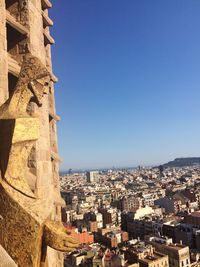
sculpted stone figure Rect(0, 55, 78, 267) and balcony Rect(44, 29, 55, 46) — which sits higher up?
balcony Rect(44, 29, 55, 46)

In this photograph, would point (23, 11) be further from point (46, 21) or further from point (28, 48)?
point (46, 21)

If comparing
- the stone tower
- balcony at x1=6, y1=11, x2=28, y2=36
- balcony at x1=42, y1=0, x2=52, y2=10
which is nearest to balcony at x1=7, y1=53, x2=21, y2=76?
the stone tower

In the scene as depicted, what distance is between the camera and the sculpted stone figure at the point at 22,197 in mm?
2387

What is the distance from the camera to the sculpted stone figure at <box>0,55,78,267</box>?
2.39m

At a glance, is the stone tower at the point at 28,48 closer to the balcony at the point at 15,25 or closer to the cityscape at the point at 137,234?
the balcony at the point at 15,25

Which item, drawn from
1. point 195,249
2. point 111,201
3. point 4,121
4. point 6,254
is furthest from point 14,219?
point 111,201

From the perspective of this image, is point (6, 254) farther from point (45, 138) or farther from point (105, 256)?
point (105, 256)

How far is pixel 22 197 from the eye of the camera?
244 centimetres

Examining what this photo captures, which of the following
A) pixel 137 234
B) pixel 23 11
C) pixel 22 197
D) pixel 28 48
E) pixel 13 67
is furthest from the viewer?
pixel 137 234

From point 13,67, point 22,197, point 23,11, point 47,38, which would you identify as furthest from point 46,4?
point 22,197

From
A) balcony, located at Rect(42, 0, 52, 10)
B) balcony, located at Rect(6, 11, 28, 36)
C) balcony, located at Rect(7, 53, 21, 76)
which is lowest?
balcony, located at Rect(7, 53, 21, 76)

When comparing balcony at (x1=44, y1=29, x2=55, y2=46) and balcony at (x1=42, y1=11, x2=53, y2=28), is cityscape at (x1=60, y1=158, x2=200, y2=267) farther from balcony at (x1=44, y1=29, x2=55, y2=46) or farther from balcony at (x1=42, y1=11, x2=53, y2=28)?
balcony at (x1=42, y1=11, x2=53, y2=28)

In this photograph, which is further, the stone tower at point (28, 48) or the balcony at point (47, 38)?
the balcony at point (47, 38)

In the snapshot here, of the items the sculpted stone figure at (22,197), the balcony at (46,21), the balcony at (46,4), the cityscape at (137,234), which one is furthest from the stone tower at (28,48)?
the cityscape at (137,234)
